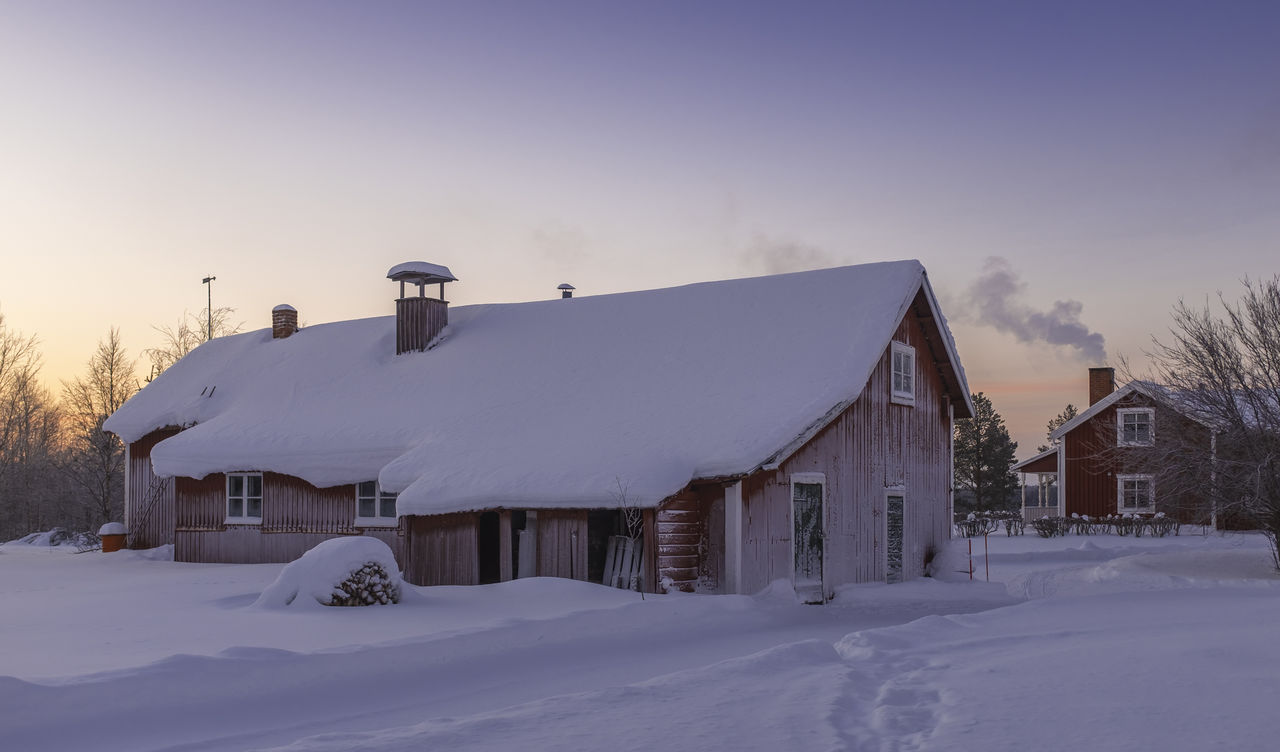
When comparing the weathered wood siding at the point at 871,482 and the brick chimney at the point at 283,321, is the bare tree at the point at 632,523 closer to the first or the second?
the weathered wood siding at the point at 871,482

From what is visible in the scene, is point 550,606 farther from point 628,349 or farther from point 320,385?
point 320,385

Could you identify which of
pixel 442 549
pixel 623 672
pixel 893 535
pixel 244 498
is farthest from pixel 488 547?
pixel 623 672

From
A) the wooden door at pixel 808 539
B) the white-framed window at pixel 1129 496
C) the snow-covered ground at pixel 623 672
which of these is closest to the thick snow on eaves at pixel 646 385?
the wooden door at pixel 808 539

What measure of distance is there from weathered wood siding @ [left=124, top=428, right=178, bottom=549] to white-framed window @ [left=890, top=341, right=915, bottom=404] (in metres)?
18.7

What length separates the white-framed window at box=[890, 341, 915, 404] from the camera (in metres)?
22.5

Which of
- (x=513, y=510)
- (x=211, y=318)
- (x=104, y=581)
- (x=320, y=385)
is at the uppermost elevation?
(x=211, y=318)

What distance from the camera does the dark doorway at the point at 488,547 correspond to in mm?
21219

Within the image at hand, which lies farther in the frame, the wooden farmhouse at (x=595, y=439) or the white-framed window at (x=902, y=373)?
the white-framed window at (x=902, y=373)

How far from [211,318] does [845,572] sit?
3857cm

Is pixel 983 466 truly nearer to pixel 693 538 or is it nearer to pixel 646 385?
pixel 646 385

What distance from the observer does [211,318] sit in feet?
165

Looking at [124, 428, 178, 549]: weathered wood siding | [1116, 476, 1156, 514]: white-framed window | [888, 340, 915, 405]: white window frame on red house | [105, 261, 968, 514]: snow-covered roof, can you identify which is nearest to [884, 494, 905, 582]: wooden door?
[888, 340, 915, 405]: white window frame on red house

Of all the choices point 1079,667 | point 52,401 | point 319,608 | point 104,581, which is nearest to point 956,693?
point 1079,667

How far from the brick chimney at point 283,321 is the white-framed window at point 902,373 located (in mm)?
18365
